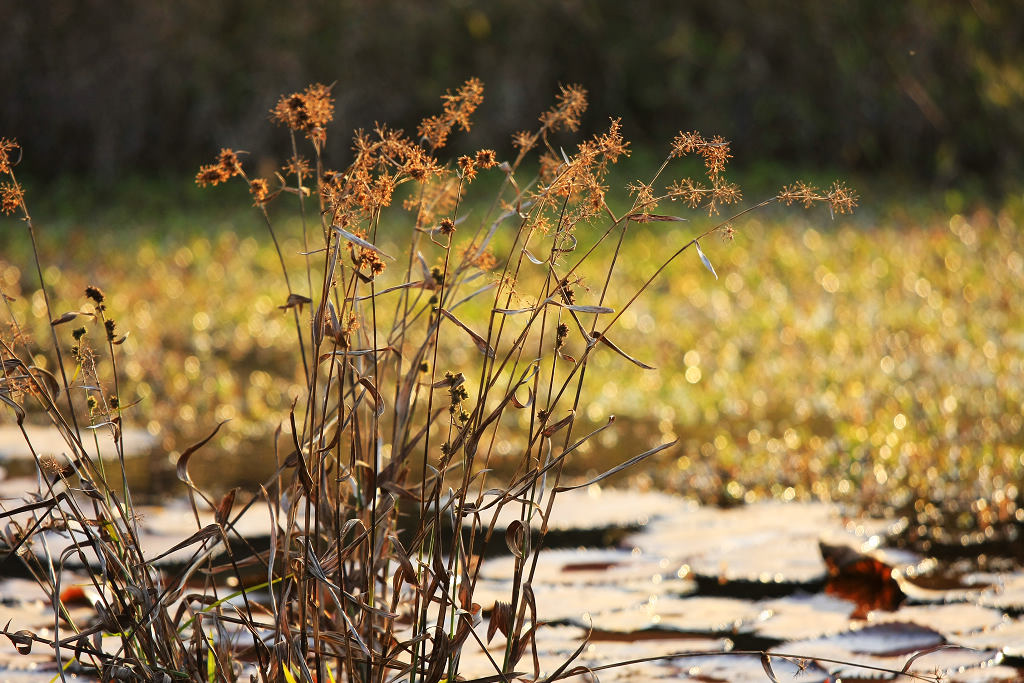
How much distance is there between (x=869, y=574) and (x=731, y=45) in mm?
9187

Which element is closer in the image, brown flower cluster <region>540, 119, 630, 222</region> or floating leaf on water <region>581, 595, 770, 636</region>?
brown flower cluster <region>540, 119, 630, 222</region>

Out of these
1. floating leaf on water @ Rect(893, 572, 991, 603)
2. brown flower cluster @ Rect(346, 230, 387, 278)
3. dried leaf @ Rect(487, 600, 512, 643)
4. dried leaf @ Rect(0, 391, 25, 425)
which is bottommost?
floating leaf on water @ Rect(893, 572, 991, 603)

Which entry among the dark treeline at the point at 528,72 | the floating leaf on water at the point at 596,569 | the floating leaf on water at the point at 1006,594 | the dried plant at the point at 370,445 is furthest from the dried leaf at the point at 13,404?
the dark treeline at the point at 528,72

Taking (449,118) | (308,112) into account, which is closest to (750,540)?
(449,118)

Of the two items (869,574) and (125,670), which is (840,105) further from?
(125,670)

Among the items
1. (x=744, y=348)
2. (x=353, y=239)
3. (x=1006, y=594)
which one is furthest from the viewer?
(x=744, y=348)

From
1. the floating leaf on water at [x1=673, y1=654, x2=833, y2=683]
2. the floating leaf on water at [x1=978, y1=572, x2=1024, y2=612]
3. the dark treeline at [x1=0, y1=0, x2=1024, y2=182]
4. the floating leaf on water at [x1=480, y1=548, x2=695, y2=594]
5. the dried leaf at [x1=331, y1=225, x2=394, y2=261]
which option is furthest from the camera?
the dark treeline at [x1=0, y1=0, x2=1024, y2=182]

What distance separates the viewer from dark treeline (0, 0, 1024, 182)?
10391 mm

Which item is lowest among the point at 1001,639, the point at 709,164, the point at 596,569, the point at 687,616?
the point at 1001,639

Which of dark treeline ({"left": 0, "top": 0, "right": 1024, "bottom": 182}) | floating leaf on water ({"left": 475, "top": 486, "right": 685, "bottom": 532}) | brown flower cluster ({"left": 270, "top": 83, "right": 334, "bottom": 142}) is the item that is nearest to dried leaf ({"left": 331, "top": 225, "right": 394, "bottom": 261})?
brown flower cluster ({"left": 270, "top": 83, "right": 334, "bottom": 142})

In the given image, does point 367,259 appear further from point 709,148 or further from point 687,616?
point 687,616

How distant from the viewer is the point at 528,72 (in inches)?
431

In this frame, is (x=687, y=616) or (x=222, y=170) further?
(x=687, y=616)

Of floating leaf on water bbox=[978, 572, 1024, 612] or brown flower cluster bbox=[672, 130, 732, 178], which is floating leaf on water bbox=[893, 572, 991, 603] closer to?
floating leaf on water bbox=[978, 572, 1024, 612]
